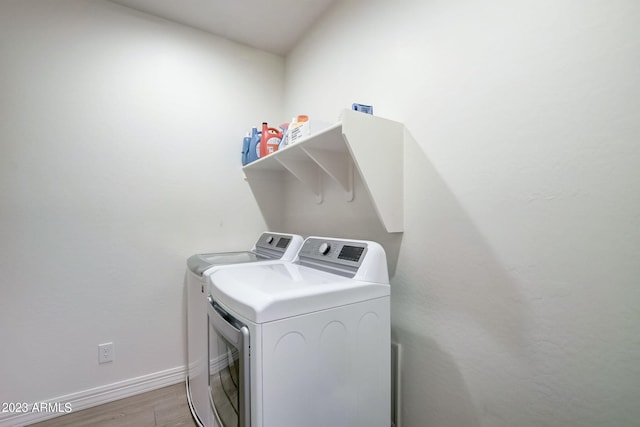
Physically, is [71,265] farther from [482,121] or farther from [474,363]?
[482,121]

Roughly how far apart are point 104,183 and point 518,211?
2347mm

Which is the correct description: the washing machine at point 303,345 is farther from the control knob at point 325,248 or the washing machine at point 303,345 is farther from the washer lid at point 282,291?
the control knob at point 325,248

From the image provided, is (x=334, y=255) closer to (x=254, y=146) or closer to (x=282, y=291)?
(x=282, y=291)

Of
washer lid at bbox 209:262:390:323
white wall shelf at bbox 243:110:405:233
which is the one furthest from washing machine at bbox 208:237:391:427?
white wall shelf at bbox 243:110:405:233

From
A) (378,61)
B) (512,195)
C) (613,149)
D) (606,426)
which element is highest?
(378,61)

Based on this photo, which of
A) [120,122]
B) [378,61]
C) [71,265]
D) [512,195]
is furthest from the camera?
[120,122]

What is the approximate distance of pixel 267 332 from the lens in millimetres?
892

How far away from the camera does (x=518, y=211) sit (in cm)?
99

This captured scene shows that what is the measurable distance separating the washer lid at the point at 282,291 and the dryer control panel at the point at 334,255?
6 cm

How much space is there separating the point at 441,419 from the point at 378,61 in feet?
5.83

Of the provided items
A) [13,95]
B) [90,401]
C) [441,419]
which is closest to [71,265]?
[90,401]

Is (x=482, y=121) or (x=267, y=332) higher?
(x=482, y=121)

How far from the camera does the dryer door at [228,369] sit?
0.90m

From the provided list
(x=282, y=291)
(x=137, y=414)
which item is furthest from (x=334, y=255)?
(x=137, y=414)
